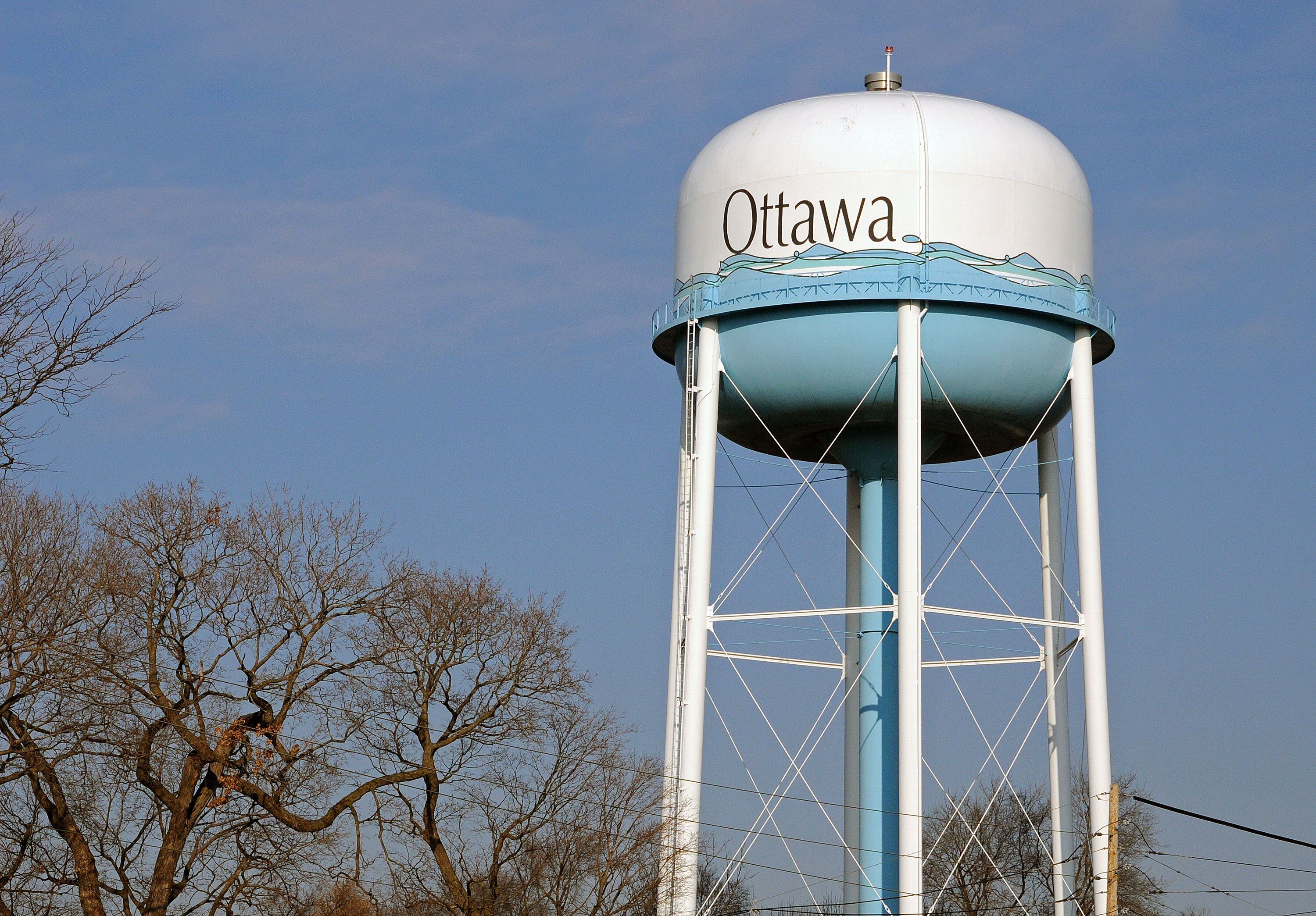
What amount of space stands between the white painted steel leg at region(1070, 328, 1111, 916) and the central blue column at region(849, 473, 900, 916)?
2.21 metres

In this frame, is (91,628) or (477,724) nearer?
(91,628)

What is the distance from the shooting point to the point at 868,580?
23.9 meters

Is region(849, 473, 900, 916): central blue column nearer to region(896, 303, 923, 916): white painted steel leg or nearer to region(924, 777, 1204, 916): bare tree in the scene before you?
region(896, 303, 923, 916): white painted steel leg

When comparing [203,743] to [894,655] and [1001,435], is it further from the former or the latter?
[1001,435]

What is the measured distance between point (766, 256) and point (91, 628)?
8049 mm

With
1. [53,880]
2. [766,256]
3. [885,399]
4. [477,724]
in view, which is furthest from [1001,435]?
[53,880]

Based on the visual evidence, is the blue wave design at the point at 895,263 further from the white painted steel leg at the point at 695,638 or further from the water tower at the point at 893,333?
the white painted steel leg at the point at 695,638

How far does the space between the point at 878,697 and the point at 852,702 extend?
0.52 metres

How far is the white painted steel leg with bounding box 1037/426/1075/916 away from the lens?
22.9 m

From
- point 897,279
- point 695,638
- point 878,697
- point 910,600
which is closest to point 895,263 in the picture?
point 897,279

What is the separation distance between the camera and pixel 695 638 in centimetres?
2200

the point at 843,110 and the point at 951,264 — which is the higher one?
the point at 843,110

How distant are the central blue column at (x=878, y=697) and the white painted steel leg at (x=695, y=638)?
2054 mm

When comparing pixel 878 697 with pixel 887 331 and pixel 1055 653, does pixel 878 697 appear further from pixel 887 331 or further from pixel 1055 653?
pixel 887 331
